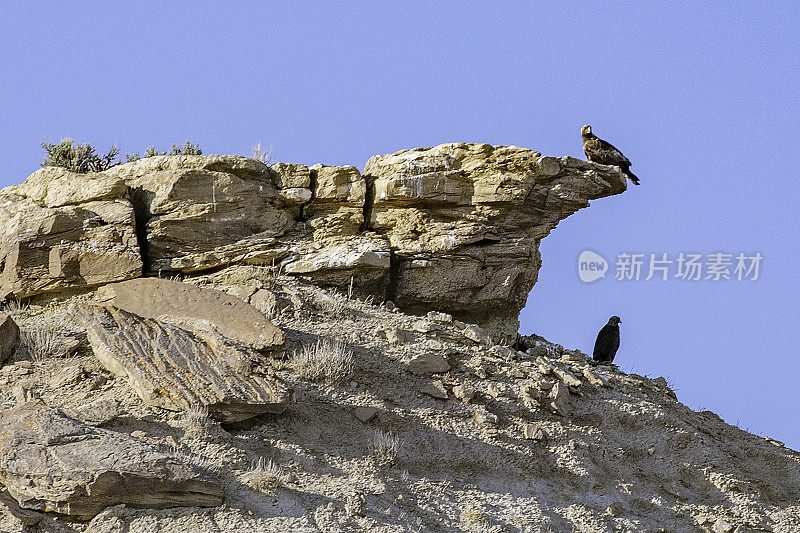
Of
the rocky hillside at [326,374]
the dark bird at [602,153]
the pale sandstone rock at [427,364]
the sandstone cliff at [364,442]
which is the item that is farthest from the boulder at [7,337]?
the dark bird at [602,153]

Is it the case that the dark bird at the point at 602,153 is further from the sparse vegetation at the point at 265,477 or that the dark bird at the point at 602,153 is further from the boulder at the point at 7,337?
the boulder at the point at 7,337

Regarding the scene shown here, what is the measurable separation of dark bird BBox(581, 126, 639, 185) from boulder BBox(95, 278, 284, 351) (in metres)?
6.31

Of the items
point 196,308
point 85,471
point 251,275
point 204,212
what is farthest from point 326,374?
point 204,212

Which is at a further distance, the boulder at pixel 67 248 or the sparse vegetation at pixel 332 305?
the boulder at pixel 67 248

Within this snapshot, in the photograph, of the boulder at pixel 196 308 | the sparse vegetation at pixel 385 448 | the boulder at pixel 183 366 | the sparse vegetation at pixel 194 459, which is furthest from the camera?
the boulder at pixel 196 308

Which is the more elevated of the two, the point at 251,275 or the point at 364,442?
the point at 251,275

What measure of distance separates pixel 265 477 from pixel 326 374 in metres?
2.27

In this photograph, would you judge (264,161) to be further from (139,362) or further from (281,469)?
(281,469)

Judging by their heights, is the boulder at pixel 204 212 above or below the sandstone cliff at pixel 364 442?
above

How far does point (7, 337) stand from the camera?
10312mm

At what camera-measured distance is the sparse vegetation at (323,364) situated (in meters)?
10.4

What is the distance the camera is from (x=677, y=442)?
11.5 meters

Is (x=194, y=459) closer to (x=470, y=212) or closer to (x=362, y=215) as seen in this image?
(x=362, y=215)

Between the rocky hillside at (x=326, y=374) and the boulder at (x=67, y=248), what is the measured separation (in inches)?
1.3
